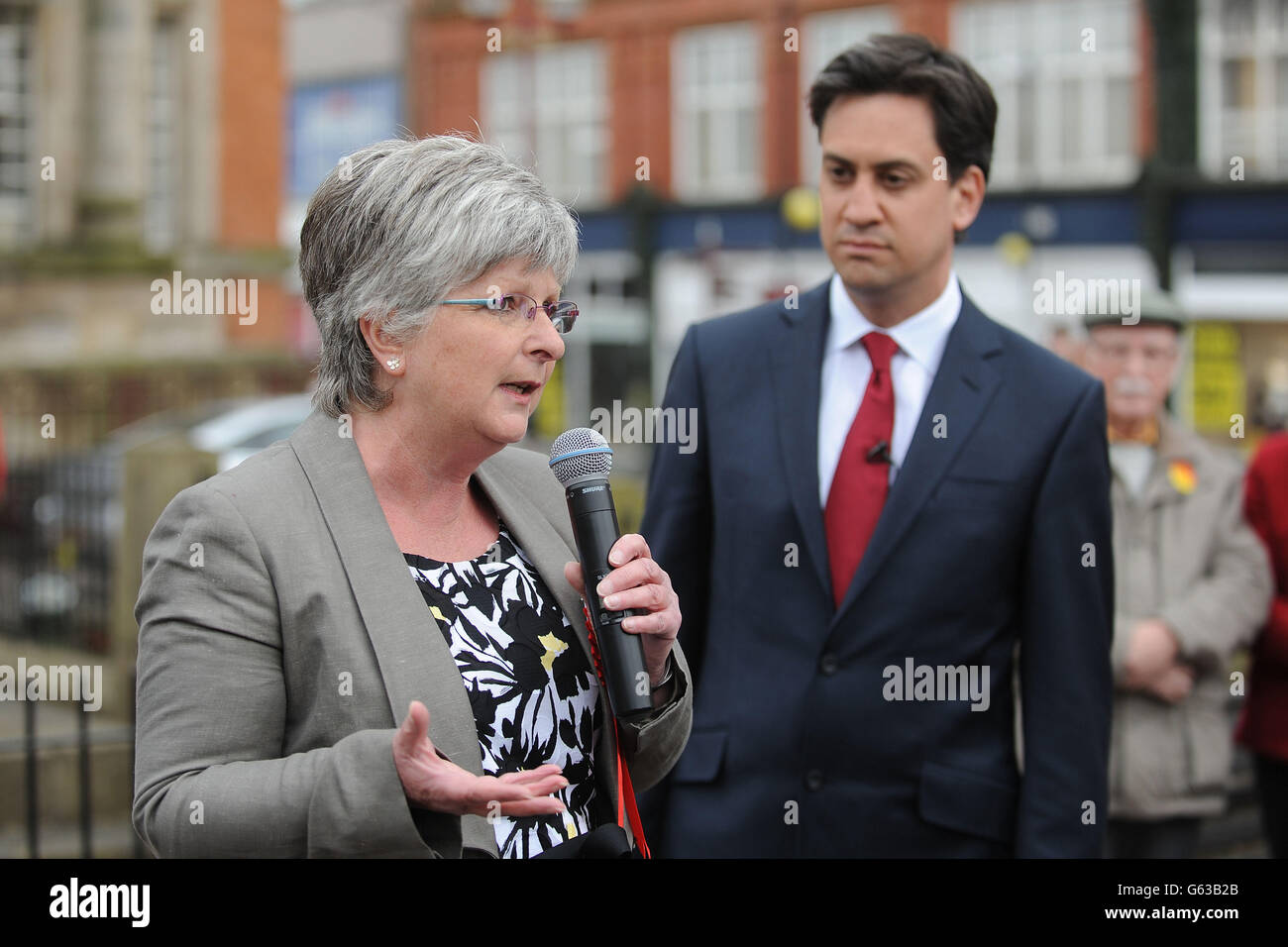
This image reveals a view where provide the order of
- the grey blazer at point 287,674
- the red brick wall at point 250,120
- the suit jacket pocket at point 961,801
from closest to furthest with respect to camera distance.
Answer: the grey blazer at point 287,674 → the suit jacket pocket at point 961,801 → the red brick wall at point 250,120

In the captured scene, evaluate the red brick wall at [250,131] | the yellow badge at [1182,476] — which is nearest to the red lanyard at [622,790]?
the yellow badge at [1182,476]

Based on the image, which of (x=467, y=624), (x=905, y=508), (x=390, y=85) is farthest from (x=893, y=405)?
(x=390, y=85)

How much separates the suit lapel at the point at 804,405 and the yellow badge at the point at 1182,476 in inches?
63.8

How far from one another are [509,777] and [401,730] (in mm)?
150

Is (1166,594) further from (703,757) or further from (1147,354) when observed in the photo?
(703,757)

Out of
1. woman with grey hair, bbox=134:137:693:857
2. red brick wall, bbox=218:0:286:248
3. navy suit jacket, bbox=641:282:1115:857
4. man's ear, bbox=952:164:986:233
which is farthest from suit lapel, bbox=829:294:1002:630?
red brick wall, bbox=218:0:286:248

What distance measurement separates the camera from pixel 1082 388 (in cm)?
291

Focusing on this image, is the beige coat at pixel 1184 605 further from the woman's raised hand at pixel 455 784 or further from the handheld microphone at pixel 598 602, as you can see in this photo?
the woman's raised hand at pixel 455 784

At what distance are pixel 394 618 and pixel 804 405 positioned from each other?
1.18 meters

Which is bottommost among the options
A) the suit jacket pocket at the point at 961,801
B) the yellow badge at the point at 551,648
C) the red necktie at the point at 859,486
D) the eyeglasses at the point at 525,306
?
the suit jacket pocket at the point at 961,801

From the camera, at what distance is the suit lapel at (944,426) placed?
110 inches

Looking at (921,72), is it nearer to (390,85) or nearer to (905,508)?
(905,508)

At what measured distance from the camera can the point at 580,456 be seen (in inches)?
89.2

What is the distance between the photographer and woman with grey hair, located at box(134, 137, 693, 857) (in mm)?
1898
